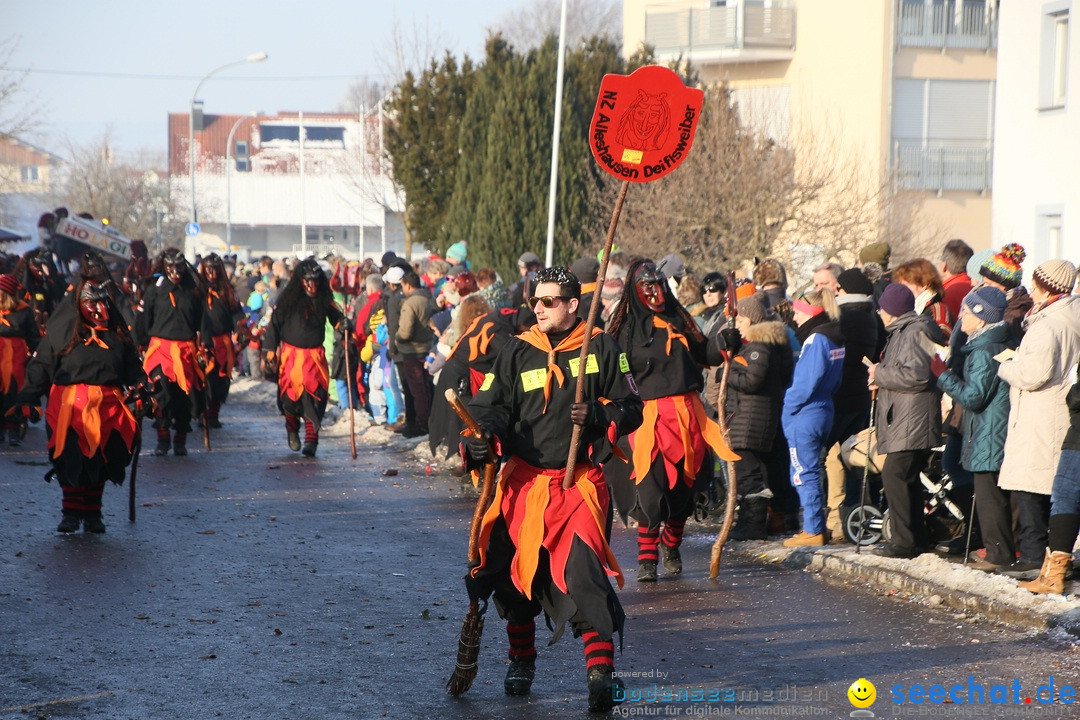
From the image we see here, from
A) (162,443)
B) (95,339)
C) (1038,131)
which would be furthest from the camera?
(1038,131)

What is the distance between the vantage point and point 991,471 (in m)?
8.47

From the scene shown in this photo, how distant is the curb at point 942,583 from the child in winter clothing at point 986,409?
0.36m

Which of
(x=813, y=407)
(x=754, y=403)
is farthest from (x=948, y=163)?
(x=813, y=407)

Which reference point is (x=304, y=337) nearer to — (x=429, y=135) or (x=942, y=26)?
(x=429, y=135)

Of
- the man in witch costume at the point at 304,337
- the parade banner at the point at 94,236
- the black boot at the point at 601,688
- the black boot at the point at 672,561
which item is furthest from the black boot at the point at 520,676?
the parade banner at the point at 94,236

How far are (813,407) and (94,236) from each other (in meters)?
21.2

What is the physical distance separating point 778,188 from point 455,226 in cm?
896

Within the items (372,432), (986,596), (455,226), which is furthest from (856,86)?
(986,596)

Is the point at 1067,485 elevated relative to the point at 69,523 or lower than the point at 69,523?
elevated

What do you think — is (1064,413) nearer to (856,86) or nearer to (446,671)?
(446,671)

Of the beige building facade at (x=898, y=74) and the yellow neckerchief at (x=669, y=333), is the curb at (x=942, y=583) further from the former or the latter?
the beige building facade at (x=898, y=74)

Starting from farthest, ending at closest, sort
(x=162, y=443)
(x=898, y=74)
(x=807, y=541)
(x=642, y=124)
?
(x=898, y=74), (x=162, y=443), (x=807, y=541), (x=642, y=124)

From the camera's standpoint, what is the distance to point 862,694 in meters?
6.12

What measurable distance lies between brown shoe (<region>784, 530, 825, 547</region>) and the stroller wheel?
7.2 inches
